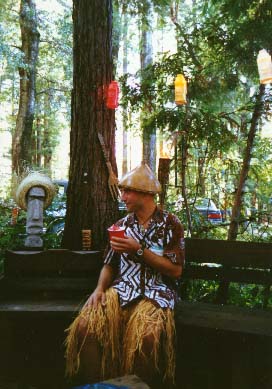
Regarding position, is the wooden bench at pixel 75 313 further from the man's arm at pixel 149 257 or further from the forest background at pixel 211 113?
the forest background at pixel 211 113

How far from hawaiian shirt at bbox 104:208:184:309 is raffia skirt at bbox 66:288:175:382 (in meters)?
0.08

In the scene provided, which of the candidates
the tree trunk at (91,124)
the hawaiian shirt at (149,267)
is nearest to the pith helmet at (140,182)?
the hawaiian shirt at (149,267)

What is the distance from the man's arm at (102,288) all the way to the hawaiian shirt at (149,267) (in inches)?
2.8

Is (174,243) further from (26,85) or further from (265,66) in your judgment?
(26,85)

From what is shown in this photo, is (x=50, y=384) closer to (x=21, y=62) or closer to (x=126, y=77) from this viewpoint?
(x=126, y=77)

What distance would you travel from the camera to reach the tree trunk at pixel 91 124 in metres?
3.85

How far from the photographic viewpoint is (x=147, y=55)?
13.8 metres

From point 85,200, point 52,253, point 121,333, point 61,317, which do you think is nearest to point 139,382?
point 121,333

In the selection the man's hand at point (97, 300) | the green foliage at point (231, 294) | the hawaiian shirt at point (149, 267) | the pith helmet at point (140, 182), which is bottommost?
the green foliage at point (231, 294)

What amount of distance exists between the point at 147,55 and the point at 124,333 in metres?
12.5

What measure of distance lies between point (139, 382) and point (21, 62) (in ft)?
38.2

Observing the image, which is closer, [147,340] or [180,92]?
[147,340]

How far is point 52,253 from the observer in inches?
138

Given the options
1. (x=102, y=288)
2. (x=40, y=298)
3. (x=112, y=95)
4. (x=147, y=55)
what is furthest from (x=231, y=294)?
(x=147, y=55)
